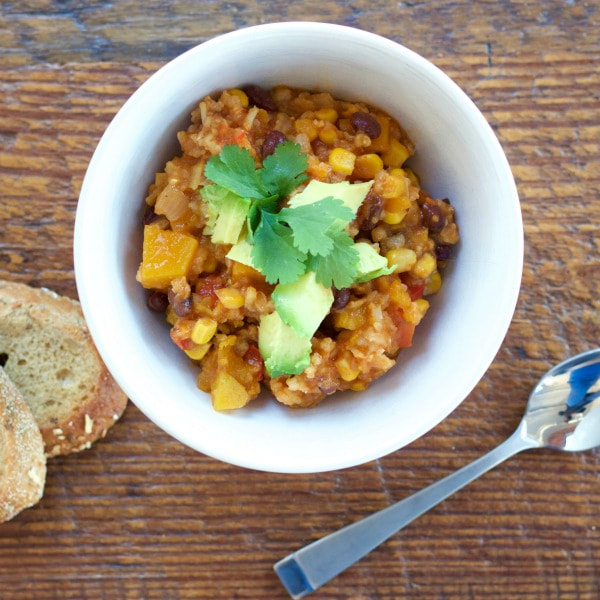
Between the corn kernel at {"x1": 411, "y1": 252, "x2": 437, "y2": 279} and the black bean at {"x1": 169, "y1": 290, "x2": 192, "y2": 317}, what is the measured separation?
28.2 inches

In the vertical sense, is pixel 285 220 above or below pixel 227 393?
above

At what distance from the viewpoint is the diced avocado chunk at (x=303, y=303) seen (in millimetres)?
2088

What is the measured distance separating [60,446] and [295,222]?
1.58 metres

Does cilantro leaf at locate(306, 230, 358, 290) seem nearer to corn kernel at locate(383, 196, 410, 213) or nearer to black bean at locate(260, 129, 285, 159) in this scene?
corn kernel at locate(383, 196, 410, 213)

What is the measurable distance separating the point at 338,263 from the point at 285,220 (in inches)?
8.0

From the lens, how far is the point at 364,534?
304 centimetres

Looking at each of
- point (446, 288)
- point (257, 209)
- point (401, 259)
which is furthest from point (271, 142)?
point (446, 288)

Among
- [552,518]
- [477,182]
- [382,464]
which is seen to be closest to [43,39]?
[477,182]

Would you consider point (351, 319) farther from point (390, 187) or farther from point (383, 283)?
point (390, 187)

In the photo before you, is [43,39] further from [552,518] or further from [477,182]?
[552,518]

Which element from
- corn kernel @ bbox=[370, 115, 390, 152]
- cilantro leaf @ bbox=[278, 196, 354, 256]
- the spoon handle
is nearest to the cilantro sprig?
cilantro leaf @ bbox=[278, 196, 354, 256]

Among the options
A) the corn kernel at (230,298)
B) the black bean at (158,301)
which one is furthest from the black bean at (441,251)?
the black bean at (158,301)

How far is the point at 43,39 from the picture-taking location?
2900mm

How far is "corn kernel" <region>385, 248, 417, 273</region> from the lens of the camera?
223 cm
